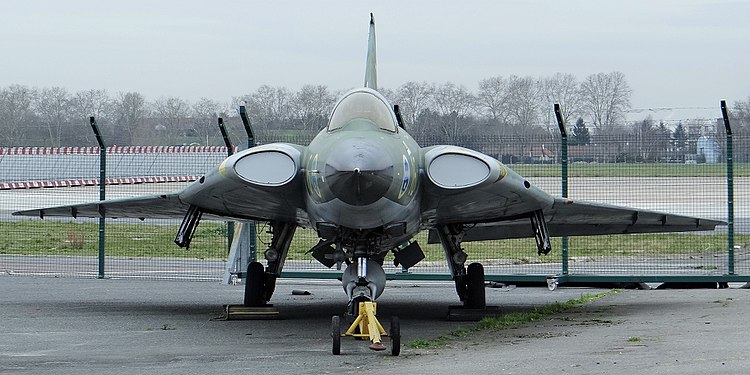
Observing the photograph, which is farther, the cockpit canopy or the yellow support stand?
the cockpit canopy

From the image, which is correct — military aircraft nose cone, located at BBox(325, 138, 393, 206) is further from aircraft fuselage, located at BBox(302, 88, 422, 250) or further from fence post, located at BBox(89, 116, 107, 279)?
fence post, located at BBox(89, 116, 107, 279)

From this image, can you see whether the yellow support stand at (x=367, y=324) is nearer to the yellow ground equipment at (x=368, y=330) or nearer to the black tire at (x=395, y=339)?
the yellow ground equipment at (x=368, y=330)

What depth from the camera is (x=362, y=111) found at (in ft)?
38.2

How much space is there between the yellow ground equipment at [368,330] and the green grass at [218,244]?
10.9 metres

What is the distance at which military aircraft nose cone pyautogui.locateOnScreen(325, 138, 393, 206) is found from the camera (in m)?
10.0

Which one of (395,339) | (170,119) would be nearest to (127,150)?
(170,119)

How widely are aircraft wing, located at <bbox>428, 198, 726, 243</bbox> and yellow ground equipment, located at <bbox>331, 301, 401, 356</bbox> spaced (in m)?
3.23

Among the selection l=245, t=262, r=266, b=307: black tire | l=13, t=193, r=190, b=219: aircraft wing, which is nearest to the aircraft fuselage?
l=245, t=262, r=266, b=307: black tire

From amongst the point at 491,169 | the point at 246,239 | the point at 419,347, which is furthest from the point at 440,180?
the point at 246,239

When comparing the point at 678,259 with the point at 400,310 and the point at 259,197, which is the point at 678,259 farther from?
the point at 259,197

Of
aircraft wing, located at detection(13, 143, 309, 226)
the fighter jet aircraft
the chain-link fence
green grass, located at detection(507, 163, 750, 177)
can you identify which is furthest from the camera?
green grass, located at detection(507, 163, 750, 177)

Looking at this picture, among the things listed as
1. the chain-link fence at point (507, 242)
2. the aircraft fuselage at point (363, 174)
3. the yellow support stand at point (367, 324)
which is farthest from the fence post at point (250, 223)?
the yellow support stand at point (367, 324)

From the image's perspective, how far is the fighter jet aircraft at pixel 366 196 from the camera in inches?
414

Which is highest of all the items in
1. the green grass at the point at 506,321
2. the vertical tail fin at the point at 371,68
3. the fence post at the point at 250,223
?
the vertical tail fin at the point at 371,68
